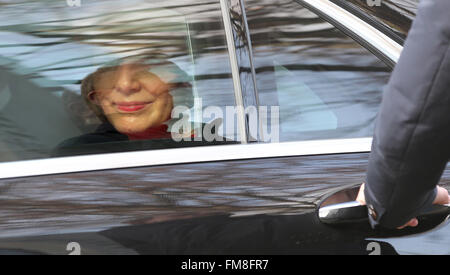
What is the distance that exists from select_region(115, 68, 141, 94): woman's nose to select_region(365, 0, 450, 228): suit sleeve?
0.90 meters

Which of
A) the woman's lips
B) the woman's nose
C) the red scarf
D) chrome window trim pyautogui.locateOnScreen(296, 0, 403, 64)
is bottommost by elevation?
the red scarf

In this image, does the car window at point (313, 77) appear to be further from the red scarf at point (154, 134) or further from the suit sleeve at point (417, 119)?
the suit sleeve at point (417, 119)

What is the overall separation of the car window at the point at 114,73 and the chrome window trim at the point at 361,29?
31cm

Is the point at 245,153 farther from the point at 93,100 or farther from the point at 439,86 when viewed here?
the point at 439,86

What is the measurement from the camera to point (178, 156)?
1836 millimetres

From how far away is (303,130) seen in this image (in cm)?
197

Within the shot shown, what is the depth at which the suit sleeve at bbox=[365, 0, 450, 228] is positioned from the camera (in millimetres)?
1192

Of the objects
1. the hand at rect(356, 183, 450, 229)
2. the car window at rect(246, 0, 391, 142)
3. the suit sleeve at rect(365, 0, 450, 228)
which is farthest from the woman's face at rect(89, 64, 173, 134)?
the suit sleeve at rect(365, 0, 450, 228)

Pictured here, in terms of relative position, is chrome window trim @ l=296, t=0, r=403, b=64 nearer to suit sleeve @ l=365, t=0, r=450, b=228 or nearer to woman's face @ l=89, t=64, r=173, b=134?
woman's face @ l=89, t=64, r=173, b=134

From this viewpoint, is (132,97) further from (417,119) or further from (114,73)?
(417,119)

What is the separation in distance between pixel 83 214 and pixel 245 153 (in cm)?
47

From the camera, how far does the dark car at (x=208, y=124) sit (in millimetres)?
1665

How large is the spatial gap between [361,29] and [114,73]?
73 centimetres

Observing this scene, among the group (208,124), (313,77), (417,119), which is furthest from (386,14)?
(417,119)
